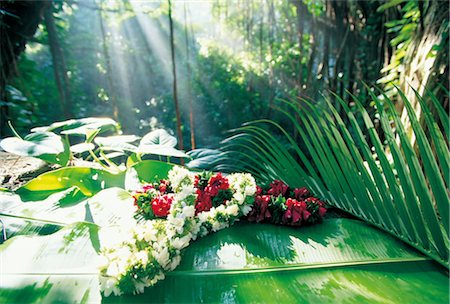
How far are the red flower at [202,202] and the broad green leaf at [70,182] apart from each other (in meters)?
Answer: 0.33

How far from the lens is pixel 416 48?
6.29ft

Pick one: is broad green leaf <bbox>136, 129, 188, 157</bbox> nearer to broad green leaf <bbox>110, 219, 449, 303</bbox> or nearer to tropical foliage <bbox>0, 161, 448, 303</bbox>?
tropical foliage <bbox>0, 161, 448, 303</bbox>

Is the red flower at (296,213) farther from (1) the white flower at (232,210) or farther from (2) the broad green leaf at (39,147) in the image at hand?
(2) the broad green leaf at (39,147)

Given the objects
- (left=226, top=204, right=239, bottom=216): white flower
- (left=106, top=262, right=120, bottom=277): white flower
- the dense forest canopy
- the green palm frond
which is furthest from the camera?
the dense forest canopy

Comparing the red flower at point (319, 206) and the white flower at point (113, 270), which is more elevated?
the red flower at point (319, 206)

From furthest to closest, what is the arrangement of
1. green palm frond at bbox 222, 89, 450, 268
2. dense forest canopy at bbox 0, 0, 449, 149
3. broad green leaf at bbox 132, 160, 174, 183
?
1. dense forest canopy at bbox 0, 0, 449, 149
2. broad green leaf at bbox 132, 160, 174, 183
3. green palm frond at bbox 222, 89, 450, 268

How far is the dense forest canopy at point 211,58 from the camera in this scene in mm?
2244

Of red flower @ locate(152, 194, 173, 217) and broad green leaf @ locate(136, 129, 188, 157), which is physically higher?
broad green leaf @ locate(136, 129, 188, 157)

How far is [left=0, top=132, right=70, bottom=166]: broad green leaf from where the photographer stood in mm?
820

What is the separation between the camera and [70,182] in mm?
989

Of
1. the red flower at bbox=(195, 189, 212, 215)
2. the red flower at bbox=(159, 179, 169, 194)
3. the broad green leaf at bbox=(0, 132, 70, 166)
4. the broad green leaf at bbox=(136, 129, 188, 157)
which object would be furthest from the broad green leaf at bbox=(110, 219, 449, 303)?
the broad green leaf at bbox=(0, 132, 70, 166)

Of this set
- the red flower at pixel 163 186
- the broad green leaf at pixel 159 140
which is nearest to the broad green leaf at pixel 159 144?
the broad green leaf at pixel 159 140

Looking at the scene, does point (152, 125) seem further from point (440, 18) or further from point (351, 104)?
point (440, 18)

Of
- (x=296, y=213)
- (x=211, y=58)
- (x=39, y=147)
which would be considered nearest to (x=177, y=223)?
(x=296, y=213)
